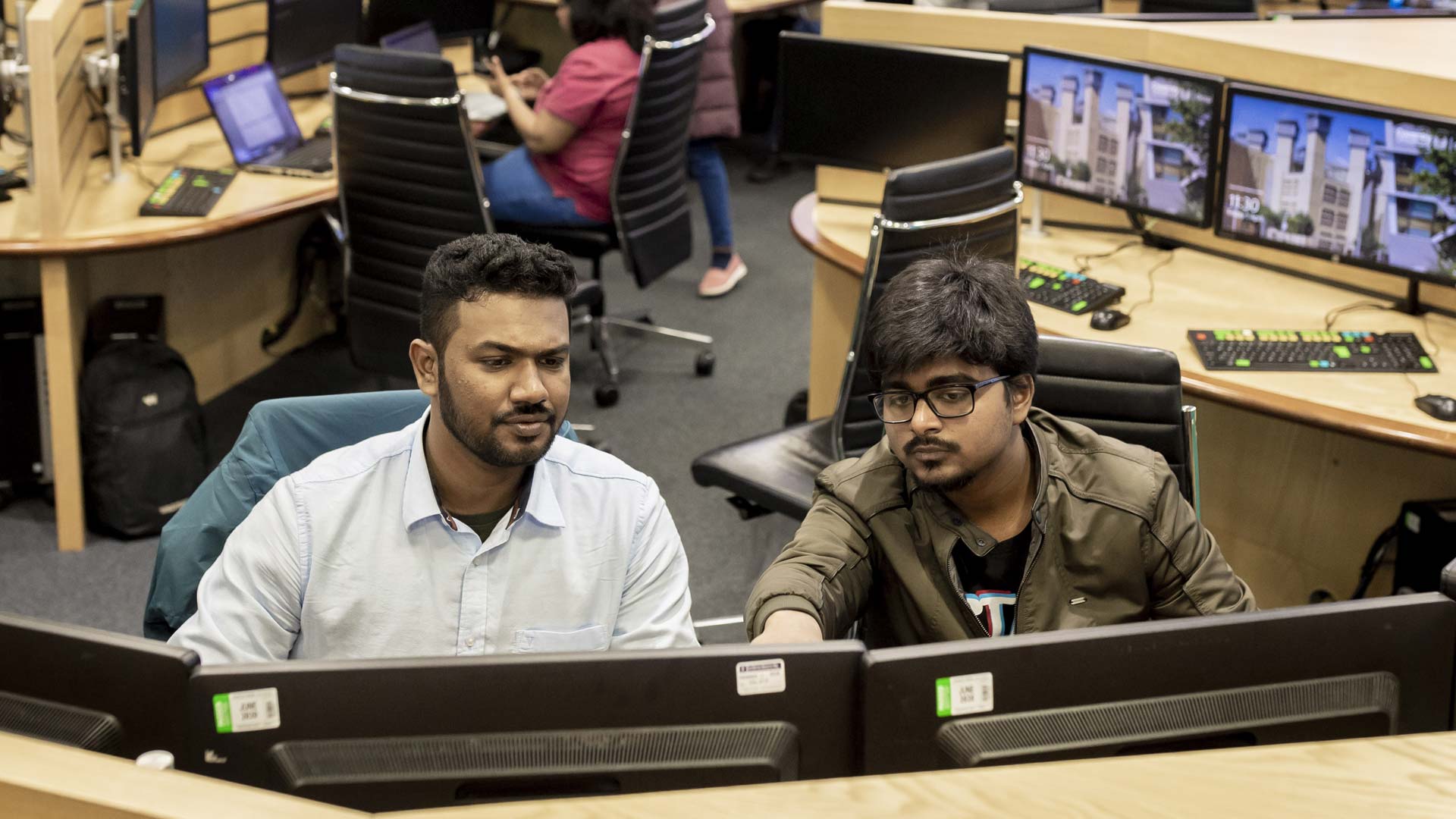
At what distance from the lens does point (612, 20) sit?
12.9 feet

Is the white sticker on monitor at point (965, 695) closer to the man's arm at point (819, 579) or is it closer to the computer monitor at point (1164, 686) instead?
the computer monitor at point (1164, 686)

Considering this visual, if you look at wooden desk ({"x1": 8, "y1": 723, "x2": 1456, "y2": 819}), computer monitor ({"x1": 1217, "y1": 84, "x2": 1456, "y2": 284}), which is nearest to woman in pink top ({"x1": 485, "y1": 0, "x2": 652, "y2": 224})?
computer monitor ({"x1": 1217, "y1": 84, "x2": 1456, "y2": 284})

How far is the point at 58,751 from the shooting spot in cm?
102

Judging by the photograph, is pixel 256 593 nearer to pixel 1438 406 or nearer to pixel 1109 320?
pixel 1109 320

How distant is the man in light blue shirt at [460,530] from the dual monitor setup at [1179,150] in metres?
1.55

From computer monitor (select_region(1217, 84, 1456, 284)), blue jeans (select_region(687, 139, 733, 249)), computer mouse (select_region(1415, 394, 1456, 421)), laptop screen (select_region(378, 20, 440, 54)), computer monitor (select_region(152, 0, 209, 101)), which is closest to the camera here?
computer mouse (select_region(1415, 394, 1456, 421))

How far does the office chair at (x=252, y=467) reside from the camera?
184 cm

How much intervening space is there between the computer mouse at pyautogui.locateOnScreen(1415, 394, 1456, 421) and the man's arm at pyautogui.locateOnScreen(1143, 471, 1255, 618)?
943 mm

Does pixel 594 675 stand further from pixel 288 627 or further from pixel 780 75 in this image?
pixel 780 75

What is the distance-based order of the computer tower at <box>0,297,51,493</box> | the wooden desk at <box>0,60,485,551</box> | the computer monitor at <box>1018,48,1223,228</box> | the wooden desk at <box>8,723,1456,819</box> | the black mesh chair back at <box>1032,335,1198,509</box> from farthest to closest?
the computer tower at <box>0,297,51,493</box> < the wooden desk at <box>0,60,485,551</box> < the computer monitor at <box>1018,48,1223,228</box> < the black mesh chair back at <box>1032,335,1198,509</box> < the wooden desk at <box>8,723,1456,819</box>

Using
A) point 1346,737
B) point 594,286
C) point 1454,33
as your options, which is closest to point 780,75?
point 594,286

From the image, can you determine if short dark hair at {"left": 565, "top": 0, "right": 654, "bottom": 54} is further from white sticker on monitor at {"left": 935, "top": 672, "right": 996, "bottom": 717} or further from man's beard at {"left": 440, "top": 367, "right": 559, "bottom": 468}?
white sticker on monitor at {"left": 935, "top": 672, "right": 996, "bottom": 717}

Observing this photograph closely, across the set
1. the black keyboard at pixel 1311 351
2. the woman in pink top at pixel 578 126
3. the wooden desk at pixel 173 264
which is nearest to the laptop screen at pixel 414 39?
the wooden desk at pixel 173 264

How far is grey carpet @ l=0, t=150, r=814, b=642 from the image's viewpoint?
3.24 meters
